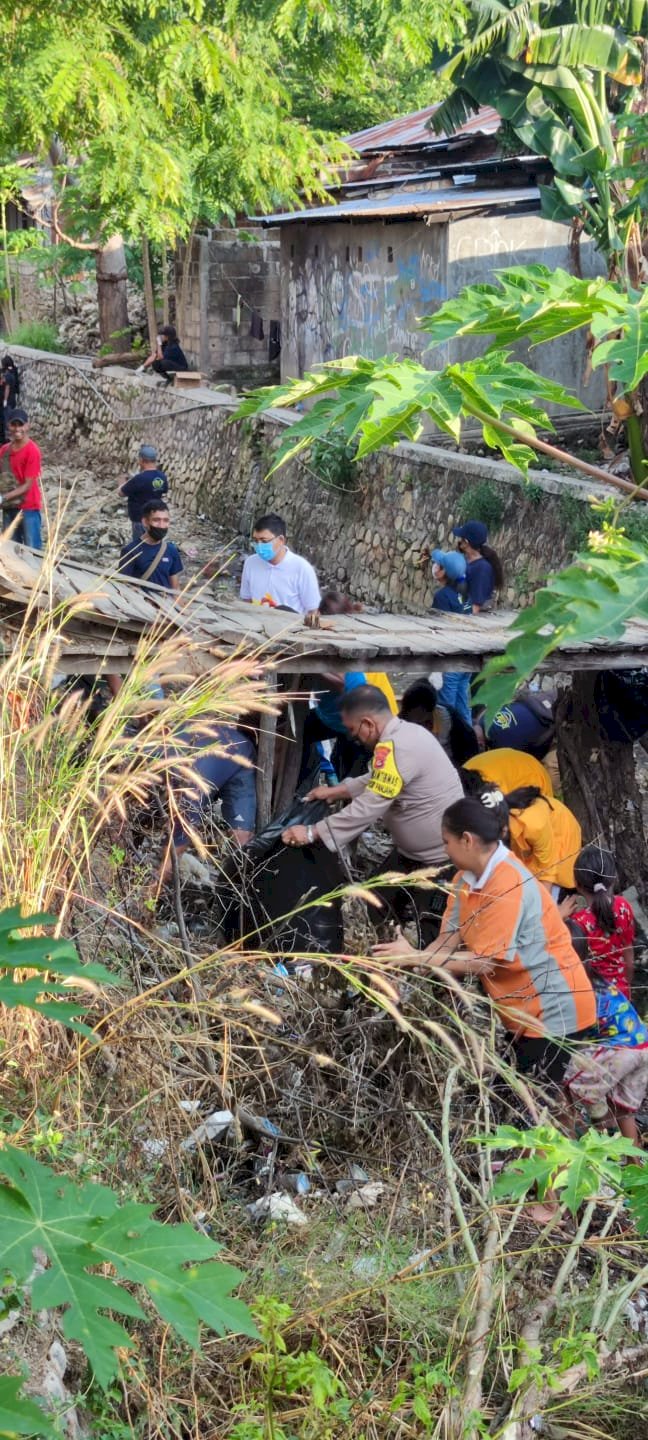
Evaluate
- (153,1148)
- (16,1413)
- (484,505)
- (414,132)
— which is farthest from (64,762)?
(414,132)

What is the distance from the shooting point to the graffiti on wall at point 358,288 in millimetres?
15047

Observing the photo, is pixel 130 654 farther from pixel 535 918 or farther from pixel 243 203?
pixel 243 203

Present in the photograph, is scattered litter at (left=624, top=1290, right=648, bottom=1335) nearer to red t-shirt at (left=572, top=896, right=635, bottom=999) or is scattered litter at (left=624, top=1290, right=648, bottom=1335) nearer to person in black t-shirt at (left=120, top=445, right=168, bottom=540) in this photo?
red t-shirt at (left=572, top=896, right=635, bottom=999)

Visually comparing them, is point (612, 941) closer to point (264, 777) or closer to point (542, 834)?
point (542, 834)

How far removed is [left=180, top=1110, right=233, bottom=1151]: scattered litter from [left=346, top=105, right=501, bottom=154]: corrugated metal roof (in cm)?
1399

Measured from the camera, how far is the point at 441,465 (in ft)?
39.5

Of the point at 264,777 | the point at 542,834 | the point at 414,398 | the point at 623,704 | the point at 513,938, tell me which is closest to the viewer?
the point at 414,398

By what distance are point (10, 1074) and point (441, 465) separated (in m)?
9.43

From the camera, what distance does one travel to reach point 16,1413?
1786mm

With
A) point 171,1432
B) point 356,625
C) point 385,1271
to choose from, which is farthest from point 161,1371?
point 356,625

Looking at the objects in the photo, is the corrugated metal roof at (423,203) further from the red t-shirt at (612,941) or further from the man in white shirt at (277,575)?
the red t-shirt at (612,941)

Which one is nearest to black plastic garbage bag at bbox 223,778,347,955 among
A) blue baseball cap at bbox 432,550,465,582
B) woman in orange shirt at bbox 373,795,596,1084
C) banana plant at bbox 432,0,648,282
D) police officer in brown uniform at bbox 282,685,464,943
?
police officer in brown uniform at bbox 282,685,464,943

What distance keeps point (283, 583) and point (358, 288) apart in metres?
9.58

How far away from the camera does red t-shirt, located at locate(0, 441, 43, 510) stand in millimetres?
11672
